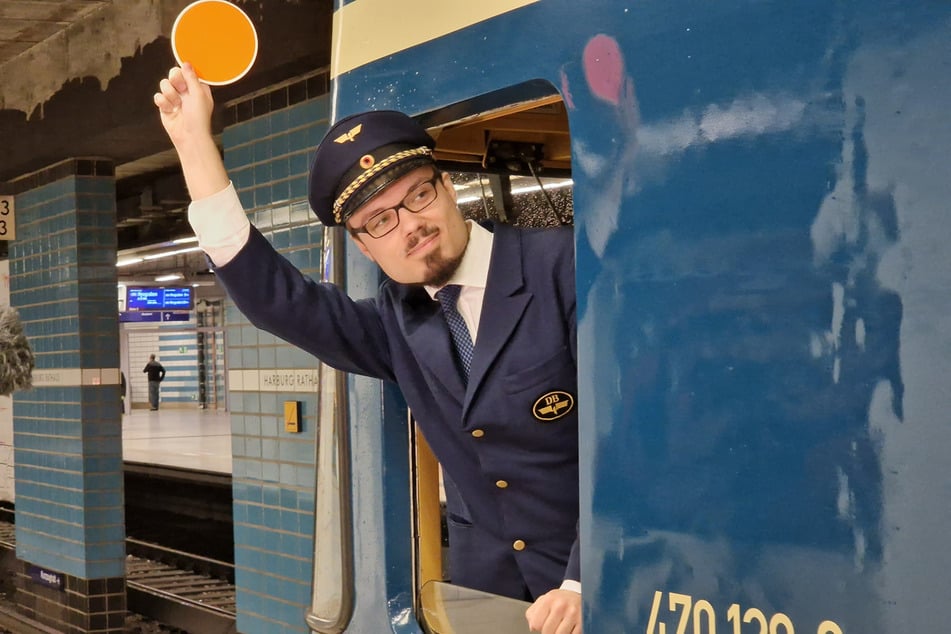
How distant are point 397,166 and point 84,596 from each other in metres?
7.78

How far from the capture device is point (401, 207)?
196cm

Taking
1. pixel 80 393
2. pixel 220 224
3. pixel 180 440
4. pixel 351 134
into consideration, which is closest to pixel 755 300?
pixel 351 134

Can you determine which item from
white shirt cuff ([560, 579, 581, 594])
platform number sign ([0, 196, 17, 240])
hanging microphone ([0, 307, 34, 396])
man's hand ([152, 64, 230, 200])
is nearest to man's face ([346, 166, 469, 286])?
man's hand ([152, 64, 230, 200])

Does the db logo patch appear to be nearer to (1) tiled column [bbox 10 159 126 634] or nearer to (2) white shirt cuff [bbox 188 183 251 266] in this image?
(2) white shirt cuff [bbox 188 183 251 266]

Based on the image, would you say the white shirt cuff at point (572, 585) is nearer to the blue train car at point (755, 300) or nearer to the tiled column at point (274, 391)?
the blue train car at point (755, 300)

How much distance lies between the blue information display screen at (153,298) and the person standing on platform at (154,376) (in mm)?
3390

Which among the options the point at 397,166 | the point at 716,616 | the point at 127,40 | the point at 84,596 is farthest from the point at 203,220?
the point at 84,596

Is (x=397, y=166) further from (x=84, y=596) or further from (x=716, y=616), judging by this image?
(x=84, y=596)

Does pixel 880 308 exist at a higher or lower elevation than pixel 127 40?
lower

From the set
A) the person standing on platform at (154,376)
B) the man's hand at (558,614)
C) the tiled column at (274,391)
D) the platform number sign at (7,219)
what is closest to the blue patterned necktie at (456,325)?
the man's hand at (558,614)

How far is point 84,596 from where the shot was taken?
8.77m

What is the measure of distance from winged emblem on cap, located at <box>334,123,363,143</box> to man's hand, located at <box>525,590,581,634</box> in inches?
32.9

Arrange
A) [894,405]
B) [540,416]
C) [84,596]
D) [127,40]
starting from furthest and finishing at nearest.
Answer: [84,596] → [127,40] → [540,416] → [894,405]

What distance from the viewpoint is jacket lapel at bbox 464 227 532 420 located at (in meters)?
1.97
